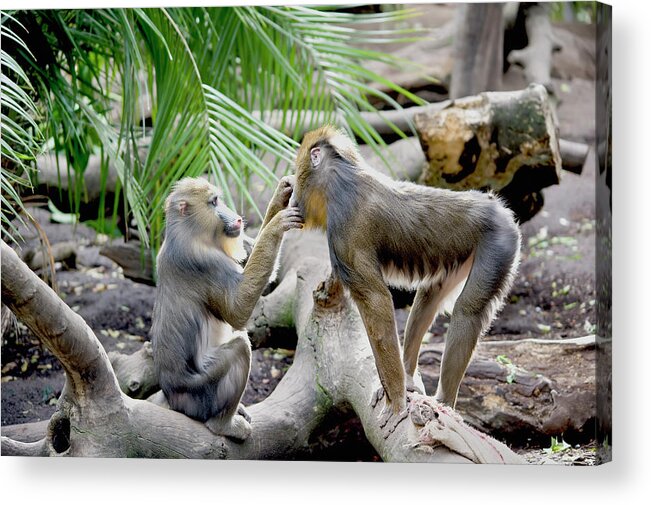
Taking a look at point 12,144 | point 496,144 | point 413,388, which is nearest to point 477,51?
point 496,144

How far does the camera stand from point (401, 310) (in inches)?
184

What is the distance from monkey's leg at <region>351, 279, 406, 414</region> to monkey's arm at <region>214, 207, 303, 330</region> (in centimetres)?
43

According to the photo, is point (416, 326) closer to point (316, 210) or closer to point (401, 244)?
point (401, 244)

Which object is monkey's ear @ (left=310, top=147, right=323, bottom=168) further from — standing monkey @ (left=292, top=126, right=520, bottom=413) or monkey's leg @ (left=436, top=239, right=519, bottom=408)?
monkey's leg @ (left=436, top=239, right=519, bottom=408)

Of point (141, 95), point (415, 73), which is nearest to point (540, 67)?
point (415, 73)

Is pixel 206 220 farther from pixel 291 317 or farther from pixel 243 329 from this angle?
pixel 291 317

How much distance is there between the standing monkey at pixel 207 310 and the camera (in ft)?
14.3

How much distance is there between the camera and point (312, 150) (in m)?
4.41

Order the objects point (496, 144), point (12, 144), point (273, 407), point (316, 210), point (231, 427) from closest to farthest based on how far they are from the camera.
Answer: point (316, 210)
point (231, 427)
point (273, 407)
point (496, 144)
point (12, 144)

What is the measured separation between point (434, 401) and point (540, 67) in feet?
6.11

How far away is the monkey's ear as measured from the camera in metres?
4.39

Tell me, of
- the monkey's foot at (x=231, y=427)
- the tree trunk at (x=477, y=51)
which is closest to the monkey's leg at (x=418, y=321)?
the monkey's foot at (x=231, y=427)

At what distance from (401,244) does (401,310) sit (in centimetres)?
49

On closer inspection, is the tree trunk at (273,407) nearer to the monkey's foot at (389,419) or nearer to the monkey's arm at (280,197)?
the monkey's foot at (389,419)
